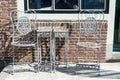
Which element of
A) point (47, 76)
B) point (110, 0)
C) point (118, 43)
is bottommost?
point (47, 76)

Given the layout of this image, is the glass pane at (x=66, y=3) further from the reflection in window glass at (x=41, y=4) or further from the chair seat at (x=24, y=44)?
the chair seat at (x=24, y=44)

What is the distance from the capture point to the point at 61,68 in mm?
6172

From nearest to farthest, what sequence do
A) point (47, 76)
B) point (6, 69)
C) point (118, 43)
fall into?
point (47, 76) → point (6, 69) → point (118, 43)

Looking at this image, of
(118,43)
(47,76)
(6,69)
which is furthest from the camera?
(118,43)

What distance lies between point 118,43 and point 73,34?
1.00 metres

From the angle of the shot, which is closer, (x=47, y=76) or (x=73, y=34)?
(x=47, y=76)

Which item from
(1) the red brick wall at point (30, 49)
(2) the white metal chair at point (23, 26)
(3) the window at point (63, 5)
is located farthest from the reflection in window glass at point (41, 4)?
(1) the red brick wall at point (30, 49)

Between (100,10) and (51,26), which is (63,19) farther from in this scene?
(100,10)

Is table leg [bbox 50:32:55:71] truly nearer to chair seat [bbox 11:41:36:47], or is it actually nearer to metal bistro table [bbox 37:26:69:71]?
metal bistro table [bbox 37:26:69:71]

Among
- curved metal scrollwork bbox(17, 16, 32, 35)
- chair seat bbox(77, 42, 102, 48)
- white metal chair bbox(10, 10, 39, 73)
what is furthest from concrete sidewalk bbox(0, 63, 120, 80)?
curved metal scrollwork bbox(17, 16, 32, 35)

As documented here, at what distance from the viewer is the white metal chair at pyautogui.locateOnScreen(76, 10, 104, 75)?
6129 millimetres

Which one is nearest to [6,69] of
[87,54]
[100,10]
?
[87,54]

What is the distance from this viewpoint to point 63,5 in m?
6.35

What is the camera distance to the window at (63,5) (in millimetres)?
6309
